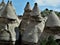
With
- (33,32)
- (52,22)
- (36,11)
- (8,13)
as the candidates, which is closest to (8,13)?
(8,13)

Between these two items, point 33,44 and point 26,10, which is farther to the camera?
point 26,10

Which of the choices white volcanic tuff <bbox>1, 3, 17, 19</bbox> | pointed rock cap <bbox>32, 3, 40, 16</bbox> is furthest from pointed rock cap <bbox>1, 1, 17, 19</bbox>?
pointed rock cap <bbox>32, 3, 40, 16</bbox>

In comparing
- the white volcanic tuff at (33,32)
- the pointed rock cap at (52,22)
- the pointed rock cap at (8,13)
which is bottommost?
the white volcanic tuff at (33,32)

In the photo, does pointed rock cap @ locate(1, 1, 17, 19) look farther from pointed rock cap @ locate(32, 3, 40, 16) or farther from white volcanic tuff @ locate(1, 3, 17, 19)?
pointed rock cap @ locate(32, 3, 40, 16)

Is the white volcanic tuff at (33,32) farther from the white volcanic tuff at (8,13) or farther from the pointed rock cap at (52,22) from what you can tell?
the white volcanic tuff at (8,13)

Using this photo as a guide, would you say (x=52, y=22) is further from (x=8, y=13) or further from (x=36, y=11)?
(x=8, y=13)

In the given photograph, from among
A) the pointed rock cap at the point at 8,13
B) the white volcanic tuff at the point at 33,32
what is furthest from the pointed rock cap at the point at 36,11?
the pointed rock cap at the point at 8,13

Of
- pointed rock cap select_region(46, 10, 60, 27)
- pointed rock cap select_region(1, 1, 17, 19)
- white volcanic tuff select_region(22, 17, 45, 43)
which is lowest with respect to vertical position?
white volcanic tuff select_region(22, 17, 45, 43)

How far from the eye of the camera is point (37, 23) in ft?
54.0

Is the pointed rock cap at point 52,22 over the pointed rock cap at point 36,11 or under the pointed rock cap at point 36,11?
under

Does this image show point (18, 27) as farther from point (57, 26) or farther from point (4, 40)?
point (57, 26)

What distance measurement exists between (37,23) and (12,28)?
1.56m


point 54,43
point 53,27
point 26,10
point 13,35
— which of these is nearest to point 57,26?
point 53,27

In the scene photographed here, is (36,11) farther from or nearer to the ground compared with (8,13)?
farther from the ground
